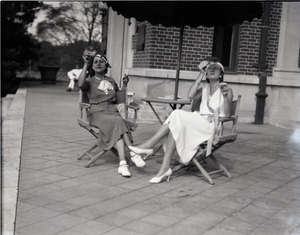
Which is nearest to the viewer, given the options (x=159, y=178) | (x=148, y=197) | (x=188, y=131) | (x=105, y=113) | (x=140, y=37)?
(x=148, y=197)

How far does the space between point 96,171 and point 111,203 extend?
1300mm

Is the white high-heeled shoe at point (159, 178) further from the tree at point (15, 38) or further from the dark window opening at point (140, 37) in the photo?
the tree at point (15, 38)

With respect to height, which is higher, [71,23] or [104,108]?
[71,23]

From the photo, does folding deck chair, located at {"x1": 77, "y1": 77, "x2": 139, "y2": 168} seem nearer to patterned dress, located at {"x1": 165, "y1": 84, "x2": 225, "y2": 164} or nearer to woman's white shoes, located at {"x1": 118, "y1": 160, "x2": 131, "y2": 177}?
woman's white shoes, located at {"x1": 118, "y1": 160, "x2": 131, "y2": 177}

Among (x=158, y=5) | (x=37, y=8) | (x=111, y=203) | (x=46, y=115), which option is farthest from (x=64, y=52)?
(x=111, y=203)

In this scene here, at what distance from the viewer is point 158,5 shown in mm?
6418

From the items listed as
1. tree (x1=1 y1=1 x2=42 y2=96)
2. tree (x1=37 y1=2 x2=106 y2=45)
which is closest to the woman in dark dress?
tree (x1=1 y1=1 x2=42 y2=96)

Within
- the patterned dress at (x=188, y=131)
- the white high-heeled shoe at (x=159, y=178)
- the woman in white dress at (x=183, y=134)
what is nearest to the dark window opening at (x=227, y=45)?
the woman in white dress at (x=183, y=134)

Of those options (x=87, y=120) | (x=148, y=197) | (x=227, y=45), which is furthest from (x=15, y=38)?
(x=148, y=197)

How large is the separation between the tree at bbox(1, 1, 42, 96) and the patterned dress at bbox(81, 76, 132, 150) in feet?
57.5

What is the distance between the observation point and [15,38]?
81.0 ft

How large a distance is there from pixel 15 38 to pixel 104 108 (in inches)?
814

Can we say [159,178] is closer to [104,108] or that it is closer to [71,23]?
[104,108]

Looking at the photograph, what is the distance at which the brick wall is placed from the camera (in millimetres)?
10734
